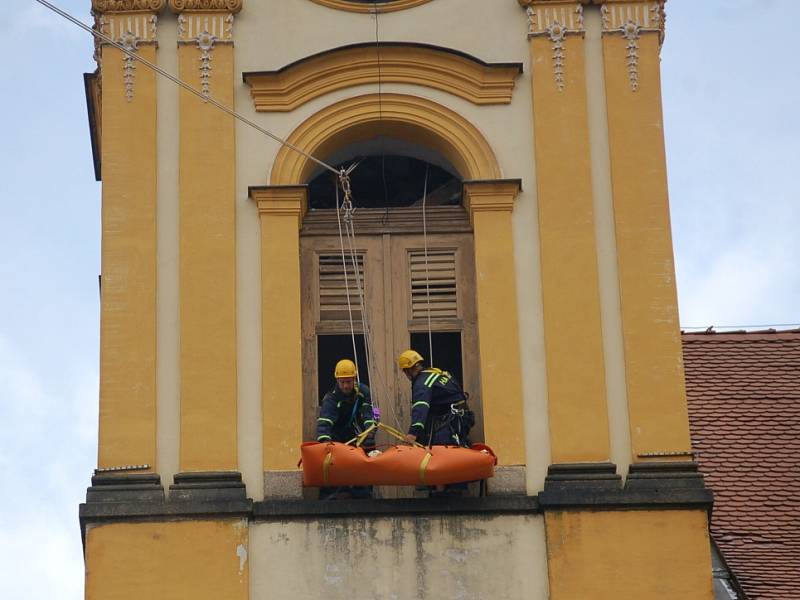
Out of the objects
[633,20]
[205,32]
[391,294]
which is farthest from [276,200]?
[633,20]

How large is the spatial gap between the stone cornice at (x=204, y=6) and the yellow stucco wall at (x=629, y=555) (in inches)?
218

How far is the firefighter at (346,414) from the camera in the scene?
21.4 m

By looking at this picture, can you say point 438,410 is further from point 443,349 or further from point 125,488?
point 125,488

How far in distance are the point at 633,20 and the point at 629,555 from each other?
5048 mm

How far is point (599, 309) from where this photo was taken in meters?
22.0

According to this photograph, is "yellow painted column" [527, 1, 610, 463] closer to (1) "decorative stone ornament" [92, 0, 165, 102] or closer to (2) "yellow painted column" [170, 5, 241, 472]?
(2) "yellow painted column" [170, 5, 241, 472]

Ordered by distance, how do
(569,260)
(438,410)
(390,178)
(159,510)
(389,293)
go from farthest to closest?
(390,178)
(389,293)
(569,260)
(438,410)
(159,510)

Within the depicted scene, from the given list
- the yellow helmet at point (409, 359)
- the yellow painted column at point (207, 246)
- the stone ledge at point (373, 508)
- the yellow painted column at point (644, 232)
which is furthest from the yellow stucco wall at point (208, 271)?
the yellow painted column at point (644, 232)

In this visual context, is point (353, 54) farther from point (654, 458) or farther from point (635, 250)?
point (654, 458)

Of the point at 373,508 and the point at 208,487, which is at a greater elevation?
the point at 208,487

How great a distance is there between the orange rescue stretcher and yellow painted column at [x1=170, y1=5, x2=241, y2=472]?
89 cm

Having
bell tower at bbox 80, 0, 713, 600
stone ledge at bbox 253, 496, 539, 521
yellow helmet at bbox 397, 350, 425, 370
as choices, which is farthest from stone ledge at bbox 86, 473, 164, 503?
yellow helmet at bbox 397, 350, 425, 370

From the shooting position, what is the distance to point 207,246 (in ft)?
72.8

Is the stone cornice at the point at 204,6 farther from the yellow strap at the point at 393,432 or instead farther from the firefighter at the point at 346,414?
the yellow strap at the point at 393,432
